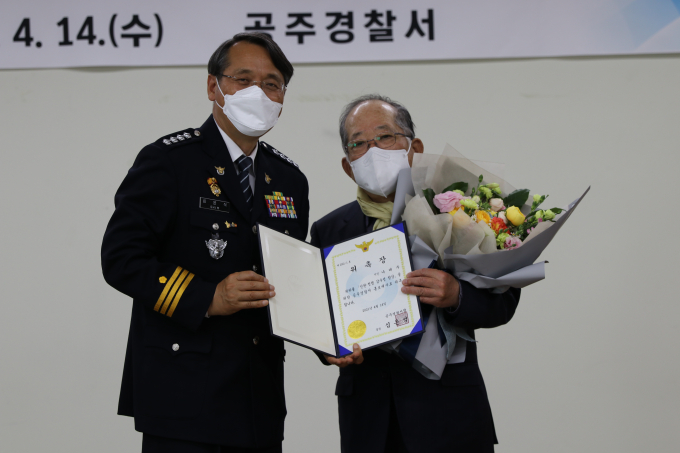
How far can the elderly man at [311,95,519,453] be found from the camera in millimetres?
1570

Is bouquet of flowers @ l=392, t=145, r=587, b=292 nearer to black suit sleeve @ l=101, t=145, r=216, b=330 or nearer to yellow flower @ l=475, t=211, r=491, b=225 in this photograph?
yellow flower @ l=475, t=211, r=491, b=225

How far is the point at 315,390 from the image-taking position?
2.97 meters

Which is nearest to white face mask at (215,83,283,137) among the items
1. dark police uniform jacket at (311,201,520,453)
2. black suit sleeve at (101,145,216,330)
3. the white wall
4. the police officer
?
the police officer

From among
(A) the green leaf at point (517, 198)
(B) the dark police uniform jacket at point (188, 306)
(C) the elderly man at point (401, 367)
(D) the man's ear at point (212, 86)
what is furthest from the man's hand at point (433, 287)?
(D) the man's ear at point (212, 86)

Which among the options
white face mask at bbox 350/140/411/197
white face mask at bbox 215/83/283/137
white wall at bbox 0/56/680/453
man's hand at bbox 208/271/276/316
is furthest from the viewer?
white wall at bbox 0/56/680/453

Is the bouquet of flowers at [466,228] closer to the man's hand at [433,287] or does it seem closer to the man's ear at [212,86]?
the man's hand at [433,287]

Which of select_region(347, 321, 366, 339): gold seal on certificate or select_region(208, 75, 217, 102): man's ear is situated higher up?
select_region(208, 75, 217, 102): man's ear

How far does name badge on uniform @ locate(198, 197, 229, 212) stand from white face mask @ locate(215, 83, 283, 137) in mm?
207

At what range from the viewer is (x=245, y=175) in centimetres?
169

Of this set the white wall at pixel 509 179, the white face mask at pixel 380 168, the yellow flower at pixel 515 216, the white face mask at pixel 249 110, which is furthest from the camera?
the white wall at pixel 509 179

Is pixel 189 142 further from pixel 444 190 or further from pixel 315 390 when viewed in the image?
pixel 315 390

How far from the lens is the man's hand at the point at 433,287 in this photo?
1.52 m

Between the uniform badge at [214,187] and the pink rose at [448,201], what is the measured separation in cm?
57

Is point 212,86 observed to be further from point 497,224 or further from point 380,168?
point 497,224
